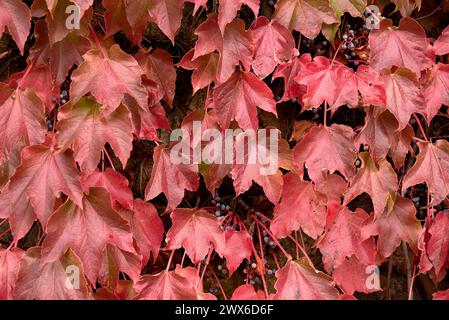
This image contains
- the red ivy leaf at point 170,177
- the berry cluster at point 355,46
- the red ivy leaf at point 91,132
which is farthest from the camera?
the berry cluster at point 355,46

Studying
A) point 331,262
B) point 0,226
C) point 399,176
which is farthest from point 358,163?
point 0,226

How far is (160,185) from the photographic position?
148 centimetres

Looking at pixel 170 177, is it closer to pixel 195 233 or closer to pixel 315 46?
pixel 195 233

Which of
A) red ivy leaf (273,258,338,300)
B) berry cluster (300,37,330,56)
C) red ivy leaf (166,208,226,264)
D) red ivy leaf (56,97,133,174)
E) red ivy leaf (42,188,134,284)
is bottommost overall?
red ivy leaf (273,258,338,300)

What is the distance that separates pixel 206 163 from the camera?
151 centimetres

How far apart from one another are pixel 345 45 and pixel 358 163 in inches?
13.8

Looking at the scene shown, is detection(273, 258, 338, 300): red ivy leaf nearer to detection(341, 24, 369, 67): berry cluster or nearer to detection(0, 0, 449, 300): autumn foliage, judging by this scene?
detection(0, 0, 449, 300): autumn foliage

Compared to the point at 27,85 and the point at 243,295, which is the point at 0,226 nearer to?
the point at 27,85

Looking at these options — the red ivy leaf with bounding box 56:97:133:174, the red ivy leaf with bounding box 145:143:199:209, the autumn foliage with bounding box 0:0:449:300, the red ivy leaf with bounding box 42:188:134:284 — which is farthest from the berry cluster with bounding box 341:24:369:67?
the red ivy leaf with bounding box 42:188:134:284

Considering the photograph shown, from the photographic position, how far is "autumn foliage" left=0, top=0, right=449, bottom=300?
1370 mm

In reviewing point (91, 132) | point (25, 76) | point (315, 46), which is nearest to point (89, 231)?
point (91, 132)

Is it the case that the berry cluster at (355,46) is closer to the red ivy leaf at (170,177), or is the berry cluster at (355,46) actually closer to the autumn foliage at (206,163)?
the autumn foliage at (206,163)

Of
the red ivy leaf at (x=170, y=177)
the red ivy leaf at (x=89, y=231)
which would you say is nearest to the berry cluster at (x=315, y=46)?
the red ivy leaf at (x=170, y=177)

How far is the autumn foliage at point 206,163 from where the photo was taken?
137 cm
